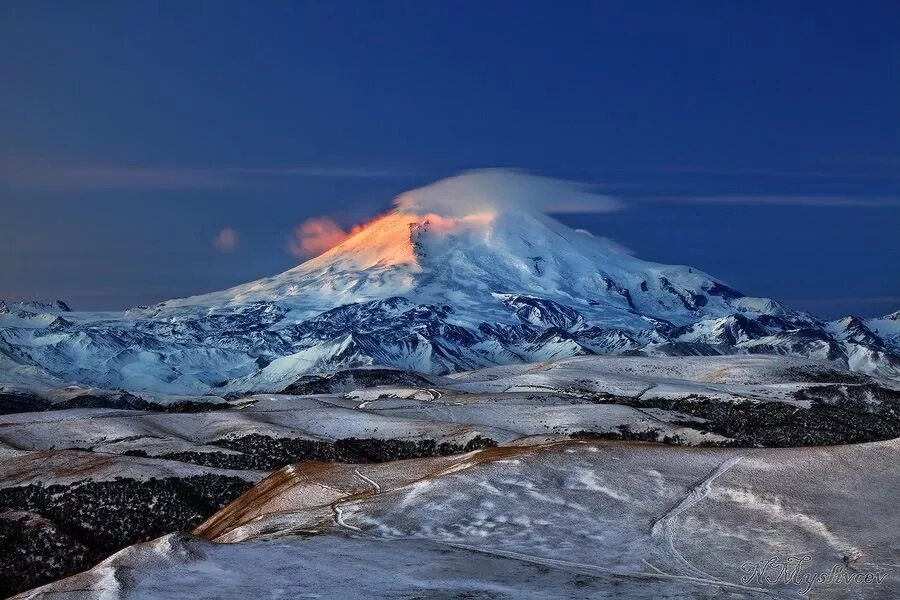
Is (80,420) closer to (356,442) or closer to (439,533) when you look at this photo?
(356,442)

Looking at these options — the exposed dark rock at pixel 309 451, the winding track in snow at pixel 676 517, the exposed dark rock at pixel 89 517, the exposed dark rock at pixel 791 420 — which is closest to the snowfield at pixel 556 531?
the winding track in snow at pixel 676 517

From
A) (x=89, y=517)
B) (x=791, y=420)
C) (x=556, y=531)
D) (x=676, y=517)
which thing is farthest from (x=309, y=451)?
(x=676, y=517)

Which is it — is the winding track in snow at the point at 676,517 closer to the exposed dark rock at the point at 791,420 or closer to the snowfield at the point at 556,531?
the snowfield at the point at 556,531
